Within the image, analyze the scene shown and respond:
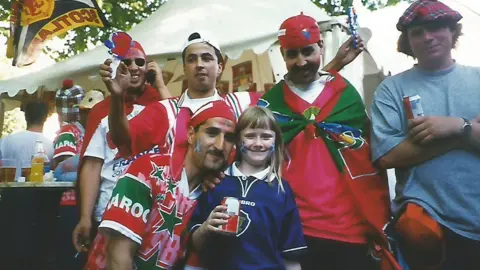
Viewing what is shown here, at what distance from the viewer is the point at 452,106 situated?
2740 millimetres

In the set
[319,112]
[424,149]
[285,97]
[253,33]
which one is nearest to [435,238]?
[424,149]

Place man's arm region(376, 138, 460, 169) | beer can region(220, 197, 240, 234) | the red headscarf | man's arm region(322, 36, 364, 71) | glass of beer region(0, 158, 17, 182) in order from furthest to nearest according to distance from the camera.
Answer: glass of beer region(0, 158, 17, 182) → man's arm region(322, 36, 364, 71) → the red headscarf → man's arm region(376, 138, 460, 169) → beer can region(220, 197, 240, 234)

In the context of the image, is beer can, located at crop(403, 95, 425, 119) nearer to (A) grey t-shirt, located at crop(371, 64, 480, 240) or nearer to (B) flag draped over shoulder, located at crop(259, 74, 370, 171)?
(A) grey t-shirt, located at crop(371, 64, 480, 240)

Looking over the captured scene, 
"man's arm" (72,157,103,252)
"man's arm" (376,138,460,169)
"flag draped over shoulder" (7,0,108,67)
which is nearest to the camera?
"man's arm" (376,138,460,169)

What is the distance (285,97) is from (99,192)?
1296 millimetres

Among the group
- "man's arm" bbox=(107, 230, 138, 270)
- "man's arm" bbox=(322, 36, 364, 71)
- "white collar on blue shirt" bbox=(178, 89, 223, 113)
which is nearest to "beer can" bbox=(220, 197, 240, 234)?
"man's arm" bbox=(107, 230, 138, 270)

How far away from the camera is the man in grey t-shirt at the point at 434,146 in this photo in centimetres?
263

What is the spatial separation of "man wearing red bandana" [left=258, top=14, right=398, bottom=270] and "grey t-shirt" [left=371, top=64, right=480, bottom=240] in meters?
0.12

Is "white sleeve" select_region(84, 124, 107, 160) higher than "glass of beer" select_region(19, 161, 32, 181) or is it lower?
higher

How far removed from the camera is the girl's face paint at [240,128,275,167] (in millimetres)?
2812

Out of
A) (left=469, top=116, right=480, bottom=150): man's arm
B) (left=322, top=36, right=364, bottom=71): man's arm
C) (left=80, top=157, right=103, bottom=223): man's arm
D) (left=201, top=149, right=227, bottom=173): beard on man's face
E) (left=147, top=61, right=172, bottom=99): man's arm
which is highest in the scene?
(left=322, top=36, right=364, bottom=71): man's arm

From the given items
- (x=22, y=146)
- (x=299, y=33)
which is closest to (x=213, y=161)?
(x=299, y=33)

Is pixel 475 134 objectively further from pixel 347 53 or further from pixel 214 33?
pixel 214 33

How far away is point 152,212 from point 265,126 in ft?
2.18
